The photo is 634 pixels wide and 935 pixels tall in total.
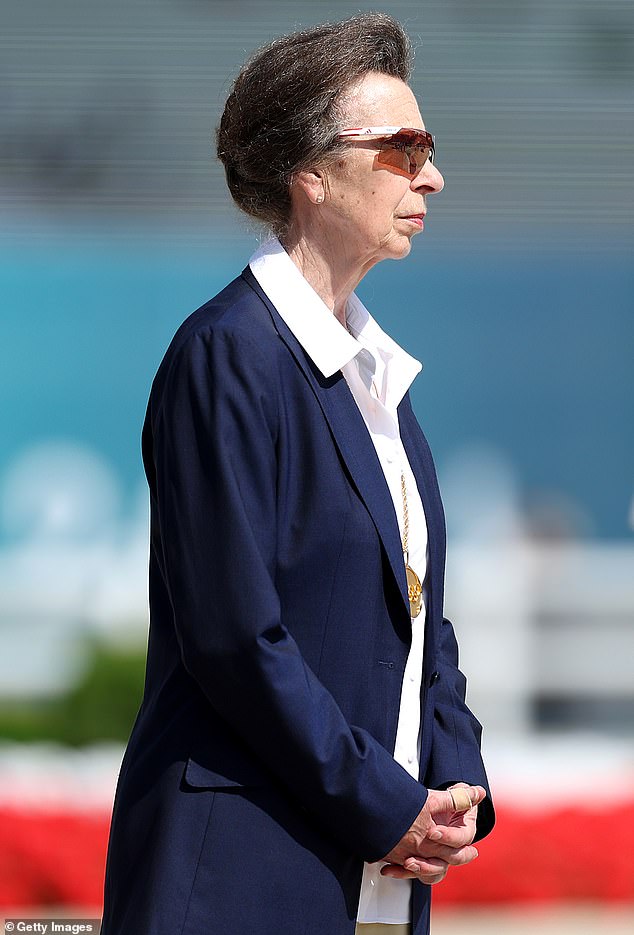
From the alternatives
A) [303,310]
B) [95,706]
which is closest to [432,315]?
[95,706]

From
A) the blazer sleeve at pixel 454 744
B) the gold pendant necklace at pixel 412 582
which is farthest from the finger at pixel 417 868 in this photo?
the gold pendant necklace at pixel 412 582

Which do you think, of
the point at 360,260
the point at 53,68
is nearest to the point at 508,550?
the point at 53,68

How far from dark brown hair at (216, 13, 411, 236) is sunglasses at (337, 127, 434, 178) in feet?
0.09

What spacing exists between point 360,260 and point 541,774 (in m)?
2.57

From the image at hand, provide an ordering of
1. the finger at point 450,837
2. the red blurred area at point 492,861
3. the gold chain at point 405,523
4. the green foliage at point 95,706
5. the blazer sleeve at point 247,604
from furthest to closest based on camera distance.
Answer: the green foliage at point 95,706, the red blurred area at point 492,861, the gold chain at point 405,523, the finger at point 450,837, the blazer sleeve at point 247,604

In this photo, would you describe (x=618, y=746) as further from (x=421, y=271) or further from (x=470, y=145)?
(x=470, y=145)

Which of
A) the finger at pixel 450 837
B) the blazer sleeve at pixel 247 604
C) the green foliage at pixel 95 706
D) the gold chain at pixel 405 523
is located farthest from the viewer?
the green foliage at pixel 95 706

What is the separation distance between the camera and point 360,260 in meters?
1.46

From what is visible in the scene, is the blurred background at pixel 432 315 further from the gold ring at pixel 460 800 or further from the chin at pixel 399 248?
the gold ring at pixel 460 800

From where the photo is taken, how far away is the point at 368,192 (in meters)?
1.42

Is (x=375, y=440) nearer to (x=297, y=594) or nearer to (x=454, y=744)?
(x=297, y=594)

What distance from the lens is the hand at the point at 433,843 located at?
1.26 meters

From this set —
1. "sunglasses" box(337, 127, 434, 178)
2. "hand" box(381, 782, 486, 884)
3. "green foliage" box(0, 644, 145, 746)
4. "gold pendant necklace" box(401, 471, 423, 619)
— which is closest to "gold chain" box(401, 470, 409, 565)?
"gold pendant necklace" box(401, 471, 423, 619)

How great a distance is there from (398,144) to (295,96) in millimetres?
131
